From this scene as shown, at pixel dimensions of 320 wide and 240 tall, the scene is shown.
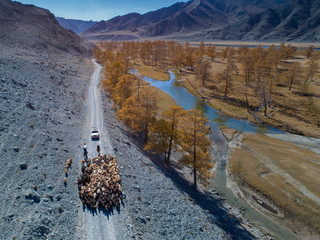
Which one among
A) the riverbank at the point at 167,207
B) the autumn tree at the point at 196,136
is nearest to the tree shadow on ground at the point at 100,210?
the riverbank at the point at 167,207

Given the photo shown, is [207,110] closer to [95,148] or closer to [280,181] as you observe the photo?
[280,181]

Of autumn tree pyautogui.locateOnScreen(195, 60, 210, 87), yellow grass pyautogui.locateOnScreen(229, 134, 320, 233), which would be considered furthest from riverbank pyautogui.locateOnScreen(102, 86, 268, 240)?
autumn tree pyautogui.locateOnScreen(195, 60, 210, 87)

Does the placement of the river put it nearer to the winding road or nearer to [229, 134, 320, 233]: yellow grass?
[229, 134, 320, 233]: yellow grass

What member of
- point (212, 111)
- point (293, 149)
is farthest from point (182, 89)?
point (293, 149)

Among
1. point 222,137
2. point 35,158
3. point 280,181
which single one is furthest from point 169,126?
point 222,137

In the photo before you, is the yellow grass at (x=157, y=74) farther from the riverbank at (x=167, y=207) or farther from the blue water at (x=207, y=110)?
the riverbank at (x=167, y=207)

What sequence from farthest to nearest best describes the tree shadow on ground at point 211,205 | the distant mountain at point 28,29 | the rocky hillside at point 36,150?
the distant mountain at point 28,29 → the tree shadow on ground at point 211,205 → the rocky hillside at point 36,150

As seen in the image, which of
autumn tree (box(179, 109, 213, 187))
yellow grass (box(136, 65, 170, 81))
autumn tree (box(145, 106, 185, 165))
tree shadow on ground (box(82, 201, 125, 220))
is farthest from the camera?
yellow grass (box(136, 65, 170, 81))
